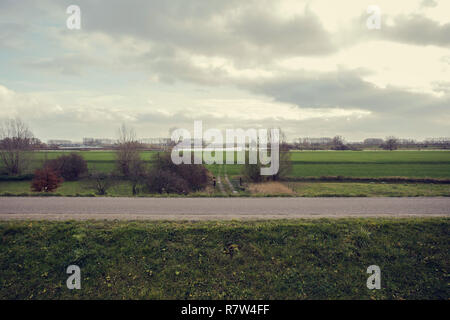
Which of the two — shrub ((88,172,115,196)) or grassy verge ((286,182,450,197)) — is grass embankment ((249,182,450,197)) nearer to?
grassy verge ((286,182,450,197))

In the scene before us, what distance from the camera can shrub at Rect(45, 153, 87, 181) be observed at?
138 feet

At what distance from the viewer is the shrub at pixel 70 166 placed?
138 ft

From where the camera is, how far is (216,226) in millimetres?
8758

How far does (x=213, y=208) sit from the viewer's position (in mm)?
11711

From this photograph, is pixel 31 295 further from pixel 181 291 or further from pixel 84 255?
pixel 181 291

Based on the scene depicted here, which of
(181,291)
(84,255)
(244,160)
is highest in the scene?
(244,160)

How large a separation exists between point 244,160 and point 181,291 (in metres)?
24.4

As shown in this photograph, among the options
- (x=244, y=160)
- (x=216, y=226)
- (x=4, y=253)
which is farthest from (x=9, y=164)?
(x=216, y=226)

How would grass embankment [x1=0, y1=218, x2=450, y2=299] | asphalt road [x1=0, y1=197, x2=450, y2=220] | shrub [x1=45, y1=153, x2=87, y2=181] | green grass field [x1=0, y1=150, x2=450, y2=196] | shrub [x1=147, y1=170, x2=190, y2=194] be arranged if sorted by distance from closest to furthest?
grass embankment [x1=0, y1=218, x2=450, y2=299], asphalt road [x1=0, y1=197, x2=450, y2=220], green grass field [x1=0, y1=150, x2=450, y2=196], shrub [x1=147, y1=170, x2=190, y2=194], shrub [x1=45, y1=153, x2=87, y2=181]

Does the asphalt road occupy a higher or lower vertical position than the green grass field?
higher

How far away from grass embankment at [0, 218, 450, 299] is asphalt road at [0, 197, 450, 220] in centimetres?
136

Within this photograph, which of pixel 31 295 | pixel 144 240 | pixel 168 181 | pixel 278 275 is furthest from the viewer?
pixel 168 181

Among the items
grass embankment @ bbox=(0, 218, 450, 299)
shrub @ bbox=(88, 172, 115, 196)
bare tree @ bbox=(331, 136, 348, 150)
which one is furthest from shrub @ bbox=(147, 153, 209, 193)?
bare tree @ bbox=(331, 136, 348, 150)

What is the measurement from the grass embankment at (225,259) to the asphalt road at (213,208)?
1.36 meters
